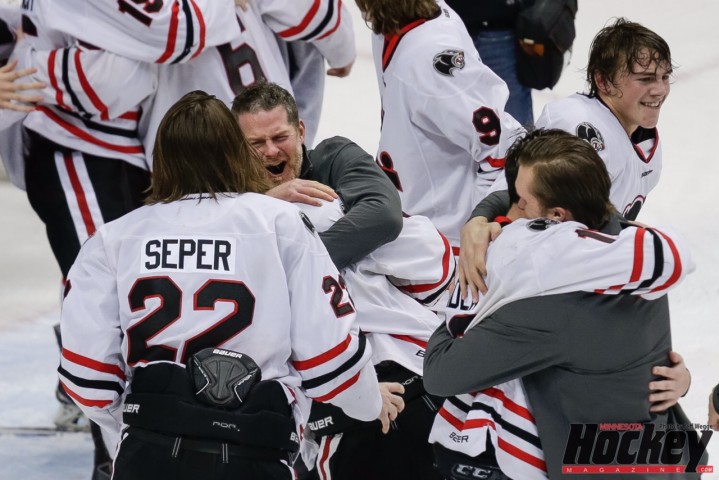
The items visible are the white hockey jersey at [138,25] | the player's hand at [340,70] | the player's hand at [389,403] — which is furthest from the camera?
the player's hand at [340,70]

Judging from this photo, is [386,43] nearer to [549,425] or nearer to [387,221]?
[387,221]

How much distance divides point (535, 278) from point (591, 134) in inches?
32.6

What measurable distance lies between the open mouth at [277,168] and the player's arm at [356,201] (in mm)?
66

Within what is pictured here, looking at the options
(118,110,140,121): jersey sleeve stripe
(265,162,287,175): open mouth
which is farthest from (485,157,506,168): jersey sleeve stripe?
(118,110,140,121): jersey sleeve stripe

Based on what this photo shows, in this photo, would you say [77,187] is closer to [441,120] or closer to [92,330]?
[441,120]

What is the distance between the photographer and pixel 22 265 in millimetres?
4555

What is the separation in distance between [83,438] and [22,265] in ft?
4.49

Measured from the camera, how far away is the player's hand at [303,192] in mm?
2184

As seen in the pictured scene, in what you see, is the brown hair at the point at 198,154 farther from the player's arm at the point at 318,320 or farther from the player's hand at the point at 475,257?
the player's hand at the point at 475,257

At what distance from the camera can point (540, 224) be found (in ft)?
5.90

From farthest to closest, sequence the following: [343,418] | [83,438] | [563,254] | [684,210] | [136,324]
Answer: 1. [684,210]
2. [83,438]
3. [343,418]
4. [136,324]
5. [563,254]

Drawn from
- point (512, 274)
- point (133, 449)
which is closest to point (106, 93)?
point (133, 449)

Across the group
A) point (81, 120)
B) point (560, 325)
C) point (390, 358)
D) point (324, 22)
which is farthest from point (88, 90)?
point (560, 325)

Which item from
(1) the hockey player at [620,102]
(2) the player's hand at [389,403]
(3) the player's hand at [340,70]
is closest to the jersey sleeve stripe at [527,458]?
(2) the player's hand at [389,403]
